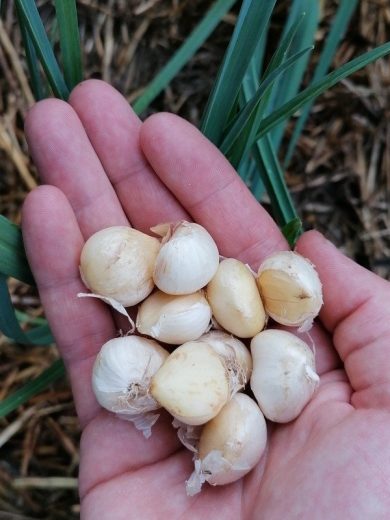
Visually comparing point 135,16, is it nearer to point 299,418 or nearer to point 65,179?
point 65,179

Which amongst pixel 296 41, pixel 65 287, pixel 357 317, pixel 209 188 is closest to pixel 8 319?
pixel 65 287

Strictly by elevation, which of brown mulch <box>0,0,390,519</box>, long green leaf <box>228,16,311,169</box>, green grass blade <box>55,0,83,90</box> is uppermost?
A: green grass blade <box>55,0,83,90</box>

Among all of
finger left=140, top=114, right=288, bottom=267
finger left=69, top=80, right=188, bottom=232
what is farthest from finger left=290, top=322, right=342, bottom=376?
finger left=69, top=80, right=188, bottom=232

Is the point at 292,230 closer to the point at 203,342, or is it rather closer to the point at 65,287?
the point at 203,342

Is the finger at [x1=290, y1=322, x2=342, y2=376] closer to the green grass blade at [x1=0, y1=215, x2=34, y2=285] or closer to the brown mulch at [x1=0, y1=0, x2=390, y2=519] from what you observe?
the green grass blade at [x1=0, y1=215, x2=34, y2=285]

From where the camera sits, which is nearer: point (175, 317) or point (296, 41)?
point (175, 317)
